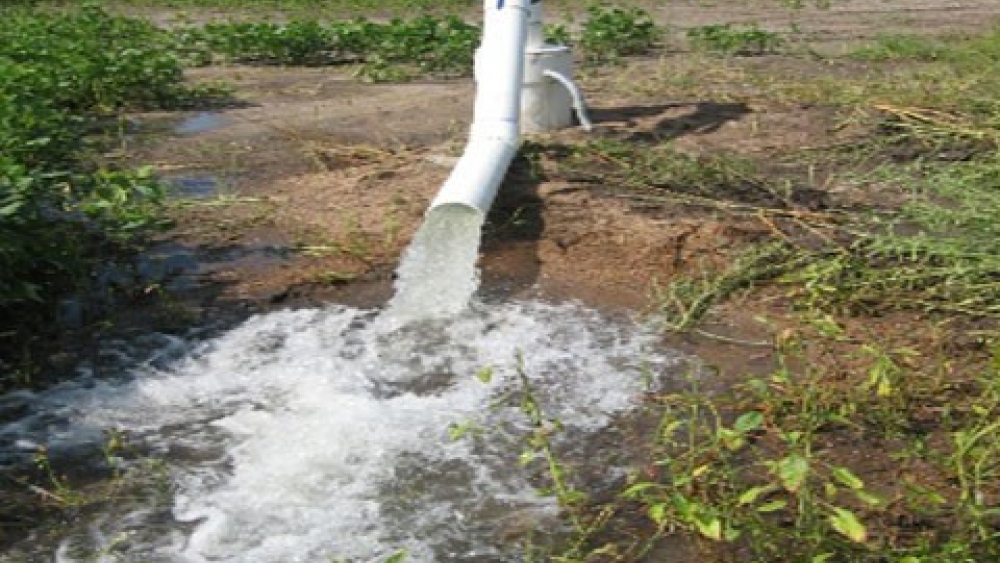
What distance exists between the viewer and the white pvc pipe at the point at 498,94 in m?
5.57

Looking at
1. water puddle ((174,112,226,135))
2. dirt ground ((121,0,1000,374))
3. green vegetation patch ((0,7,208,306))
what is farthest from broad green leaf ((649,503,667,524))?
water puddle ((174,112,226,135))

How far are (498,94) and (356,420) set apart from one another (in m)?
2.43

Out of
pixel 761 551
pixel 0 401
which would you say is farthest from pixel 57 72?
pixel 761 551

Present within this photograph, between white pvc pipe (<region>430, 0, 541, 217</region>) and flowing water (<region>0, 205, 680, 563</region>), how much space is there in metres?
0.48

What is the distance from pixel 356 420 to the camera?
4000 mm

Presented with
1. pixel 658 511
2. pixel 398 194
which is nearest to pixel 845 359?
pixel 658 511

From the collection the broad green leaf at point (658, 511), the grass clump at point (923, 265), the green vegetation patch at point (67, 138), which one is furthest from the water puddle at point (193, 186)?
the broad green leaf at point (658, 511)

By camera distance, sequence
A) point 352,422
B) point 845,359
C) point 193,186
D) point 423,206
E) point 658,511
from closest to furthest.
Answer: point 658,511, point 352,422, point 845,359, point 423,206, point 193,186

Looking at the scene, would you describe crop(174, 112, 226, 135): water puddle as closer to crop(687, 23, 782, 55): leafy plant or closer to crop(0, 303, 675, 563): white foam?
crop(0, 303, 675, 563): white foam

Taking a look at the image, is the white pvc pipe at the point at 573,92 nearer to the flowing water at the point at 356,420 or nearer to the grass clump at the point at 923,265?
the flowing water at the point at 356,420

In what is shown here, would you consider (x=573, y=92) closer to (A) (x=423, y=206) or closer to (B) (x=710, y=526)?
(A) (x=423, y=206)

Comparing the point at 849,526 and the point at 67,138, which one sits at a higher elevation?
the point at 67,138

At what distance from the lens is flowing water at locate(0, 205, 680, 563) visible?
10.9ft

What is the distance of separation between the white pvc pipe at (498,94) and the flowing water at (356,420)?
483mm
